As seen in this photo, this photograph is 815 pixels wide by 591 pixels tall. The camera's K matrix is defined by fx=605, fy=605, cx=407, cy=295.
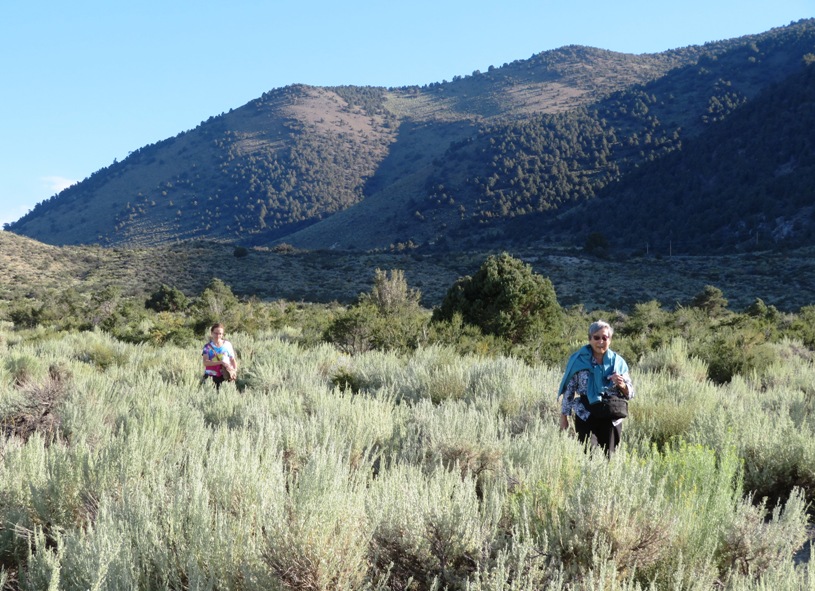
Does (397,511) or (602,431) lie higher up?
(397,511)

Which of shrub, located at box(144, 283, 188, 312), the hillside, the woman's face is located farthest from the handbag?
the hillside

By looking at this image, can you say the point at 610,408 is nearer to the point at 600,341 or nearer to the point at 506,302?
the point at 600,341

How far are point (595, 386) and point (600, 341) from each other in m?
0.36

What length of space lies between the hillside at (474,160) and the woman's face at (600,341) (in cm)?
5389

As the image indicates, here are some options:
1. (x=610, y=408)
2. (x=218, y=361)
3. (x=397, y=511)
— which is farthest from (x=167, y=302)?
(x=397, y=511)

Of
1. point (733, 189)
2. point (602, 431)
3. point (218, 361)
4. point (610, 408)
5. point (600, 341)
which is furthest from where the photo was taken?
point (733, 189)

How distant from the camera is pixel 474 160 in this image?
3920 inches

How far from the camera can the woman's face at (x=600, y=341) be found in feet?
15.9

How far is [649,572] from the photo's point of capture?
2635 millimetres

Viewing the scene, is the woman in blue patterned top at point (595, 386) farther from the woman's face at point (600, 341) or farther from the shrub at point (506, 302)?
the shrub at point (506, 302)

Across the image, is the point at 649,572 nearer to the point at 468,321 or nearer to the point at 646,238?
the point at 468,321

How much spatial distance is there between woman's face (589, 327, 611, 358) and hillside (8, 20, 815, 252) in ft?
177

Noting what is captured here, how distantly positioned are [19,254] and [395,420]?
50129mm

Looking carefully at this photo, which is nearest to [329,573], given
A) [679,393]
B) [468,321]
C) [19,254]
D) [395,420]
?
[395,420]
